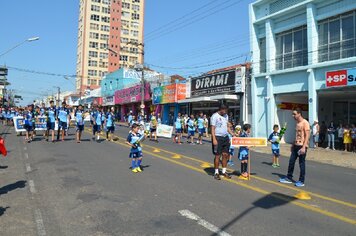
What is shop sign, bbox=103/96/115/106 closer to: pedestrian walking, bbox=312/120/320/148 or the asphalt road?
pedestrian walking, bbox=312/120/320/148

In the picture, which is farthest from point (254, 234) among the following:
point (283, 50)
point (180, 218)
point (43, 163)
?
point (283, 50)

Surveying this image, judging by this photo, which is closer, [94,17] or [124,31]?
[94,17]

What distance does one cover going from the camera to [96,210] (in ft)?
21.6

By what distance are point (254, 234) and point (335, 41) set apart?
19.1 m

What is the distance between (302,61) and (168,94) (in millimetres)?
17928

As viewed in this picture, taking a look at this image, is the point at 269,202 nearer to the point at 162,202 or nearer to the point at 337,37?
the point at 162,202

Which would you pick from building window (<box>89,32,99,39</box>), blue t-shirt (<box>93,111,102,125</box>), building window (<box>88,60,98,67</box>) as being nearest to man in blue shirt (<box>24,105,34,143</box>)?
blue t-shirt (<box>93,111,102,125</box>)

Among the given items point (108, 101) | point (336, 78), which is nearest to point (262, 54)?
point (336, 78)

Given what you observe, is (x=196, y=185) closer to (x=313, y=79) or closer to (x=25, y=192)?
(x=25, y=192)

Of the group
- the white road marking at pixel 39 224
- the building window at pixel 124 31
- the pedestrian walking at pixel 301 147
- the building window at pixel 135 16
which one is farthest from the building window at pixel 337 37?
the building window at pixel 135 16

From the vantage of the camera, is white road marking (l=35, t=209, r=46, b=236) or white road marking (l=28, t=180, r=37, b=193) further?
white road marking (l=28, t=180, r=37, b=193)

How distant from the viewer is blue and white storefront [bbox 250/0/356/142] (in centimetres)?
2109

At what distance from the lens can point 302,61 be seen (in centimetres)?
2392

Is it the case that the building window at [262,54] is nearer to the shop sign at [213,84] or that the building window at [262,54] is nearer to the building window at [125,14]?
the shop sign at [213,84]
